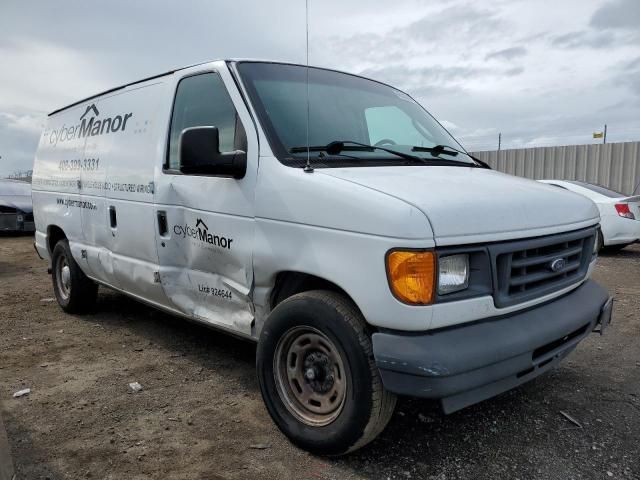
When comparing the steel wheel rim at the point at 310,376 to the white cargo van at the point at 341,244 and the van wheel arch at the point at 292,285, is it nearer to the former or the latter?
the white cargo van at the point at 341,244

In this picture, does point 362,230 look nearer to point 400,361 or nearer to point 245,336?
point 400,361

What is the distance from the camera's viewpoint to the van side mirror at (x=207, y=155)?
295 cm

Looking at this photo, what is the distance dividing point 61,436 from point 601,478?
2.87 meters

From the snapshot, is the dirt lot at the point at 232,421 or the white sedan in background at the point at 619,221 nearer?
the dirt lot at the point at 232,421

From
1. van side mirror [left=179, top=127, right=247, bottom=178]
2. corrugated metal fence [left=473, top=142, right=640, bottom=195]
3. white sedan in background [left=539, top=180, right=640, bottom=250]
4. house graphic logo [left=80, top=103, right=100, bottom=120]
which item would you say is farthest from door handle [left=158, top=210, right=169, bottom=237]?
corrugated metal fence [left=473, top=142, right=640, bottom=195]

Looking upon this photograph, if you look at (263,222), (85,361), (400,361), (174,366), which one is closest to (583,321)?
(400,361)

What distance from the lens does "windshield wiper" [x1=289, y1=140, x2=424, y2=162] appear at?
3008 mm

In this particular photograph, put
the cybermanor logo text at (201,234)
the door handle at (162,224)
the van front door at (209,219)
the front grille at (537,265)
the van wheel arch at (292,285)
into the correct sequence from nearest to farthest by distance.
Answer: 1. the front grille at (537,265)
2. the van wheel arch at (292,285)
3. the van front door at (209,219)
4. the cybermanor logo text at (201,234)
5. the door handle at (162,224)

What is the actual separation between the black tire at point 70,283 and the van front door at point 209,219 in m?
2.02

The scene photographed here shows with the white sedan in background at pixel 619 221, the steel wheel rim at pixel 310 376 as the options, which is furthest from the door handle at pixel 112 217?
the white sedan in background at pixel 619 221

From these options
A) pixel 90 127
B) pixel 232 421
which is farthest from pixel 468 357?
pixel 90 127

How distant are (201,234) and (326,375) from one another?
126cm

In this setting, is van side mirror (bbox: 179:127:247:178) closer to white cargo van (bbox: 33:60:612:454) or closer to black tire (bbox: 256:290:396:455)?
white cargo van (bbox: 33:60:612:454)

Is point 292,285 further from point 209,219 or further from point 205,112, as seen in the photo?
point 205,112
